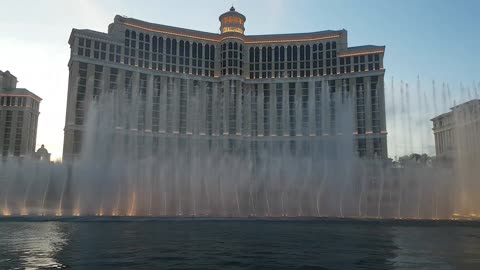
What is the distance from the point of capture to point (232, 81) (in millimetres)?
102750

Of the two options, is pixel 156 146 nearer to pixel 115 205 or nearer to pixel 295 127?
pixel 295 127

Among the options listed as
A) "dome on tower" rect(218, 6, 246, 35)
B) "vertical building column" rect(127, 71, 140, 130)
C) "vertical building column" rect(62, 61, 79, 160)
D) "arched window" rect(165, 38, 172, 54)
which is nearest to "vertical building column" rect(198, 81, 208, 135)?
"arched window" rect(165, 38, 172, 54)

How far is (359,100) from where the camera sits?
329 feet

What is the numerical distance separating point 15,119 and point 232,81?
3941 inches

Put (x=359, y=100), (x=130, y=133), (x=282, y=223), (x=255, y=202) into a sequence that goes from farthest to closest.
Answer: (x=359, y=100), (x=130, y=133), (x=255, y=202), (x=282, y=223)

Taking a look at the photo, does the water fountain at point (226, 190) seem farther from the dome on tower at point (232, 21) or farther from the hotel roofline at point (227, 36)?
the dome on tower at point (232, 21)

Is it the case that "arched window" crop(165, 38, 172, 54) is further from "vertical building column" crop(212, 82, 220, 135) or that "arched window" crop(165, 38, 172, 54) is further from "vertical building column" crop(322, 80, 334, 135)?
"vertical building column" crop(322, 80, 334, 135)

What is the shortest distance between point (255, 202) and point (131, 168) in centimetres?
1377

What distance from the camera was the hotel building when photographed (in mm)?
94750

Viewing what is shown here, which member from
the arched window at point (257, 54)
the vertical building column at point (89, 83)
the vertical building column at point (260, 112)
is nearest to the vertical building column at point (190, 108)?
the vertical building column at point (260, 112)

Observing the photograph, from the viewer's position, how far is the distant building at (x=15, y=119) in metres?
154

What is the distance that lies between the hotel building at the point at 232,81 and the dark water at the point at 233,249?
67747 millimetres

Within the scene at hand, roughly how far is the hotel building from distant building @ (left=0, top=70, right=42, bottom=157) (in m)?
76.5

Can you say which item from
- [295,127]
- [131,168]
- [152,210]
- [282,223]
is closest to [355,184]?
[282,223]
